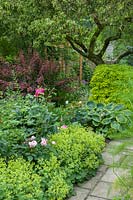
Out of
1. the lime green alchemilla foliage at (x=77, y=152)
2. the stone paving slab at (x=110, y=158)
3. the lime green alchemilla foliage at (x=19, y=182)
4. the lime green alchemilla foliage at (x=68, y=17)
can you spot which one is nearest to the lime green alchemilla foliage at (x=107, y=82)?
the lime green alchemilla foliage at (x=68, y=17)

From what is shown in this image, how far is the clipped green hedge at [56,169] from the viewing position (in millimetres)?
2652

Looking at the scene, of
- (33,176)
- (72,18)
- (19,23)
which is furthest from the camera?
(19,23)

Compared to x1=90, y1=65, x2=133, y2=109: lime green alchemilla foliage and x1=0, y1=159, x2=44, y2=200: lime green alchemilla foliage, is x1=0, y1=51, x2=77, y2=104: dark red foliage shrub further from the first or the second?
x1=0, y1=159, x2=44, y2=200: lime green alchemilla foliage

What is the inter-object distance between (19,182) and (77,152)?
2.82 feet

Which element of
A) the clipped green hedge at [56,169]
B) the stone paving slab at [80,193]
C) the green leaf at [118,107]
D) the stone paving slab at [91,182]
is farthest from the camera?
the green leaf at [118,107]

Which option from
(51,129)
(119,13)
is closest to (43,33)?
(119,13)

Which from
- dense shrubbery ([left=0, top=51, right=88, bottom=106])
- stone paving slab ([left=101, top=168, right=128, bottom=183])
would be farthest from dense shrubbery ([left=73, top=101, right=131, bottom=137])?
stone paving slab ([left=101, top=168, right=128, bottom=183])

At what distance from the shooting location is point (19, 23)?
19.9 ft

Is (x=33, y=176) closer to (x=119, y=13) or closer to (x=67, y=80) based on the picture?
(x=67, y=80)

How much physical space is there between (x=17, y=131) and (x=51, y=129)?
1.82 ft

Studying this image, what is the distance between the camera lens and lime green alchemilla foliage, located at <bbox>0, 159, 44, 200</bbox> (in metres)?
2.55

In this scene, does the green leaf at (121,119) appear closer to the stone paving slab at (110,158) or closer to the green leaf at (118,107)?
the green leaf at (118,107)

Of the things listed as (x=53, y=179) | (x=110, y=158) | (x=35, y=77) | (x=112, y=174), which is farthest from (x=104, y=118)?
(x=53, y=179)

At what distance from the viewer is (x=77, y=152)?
336 centimetres
